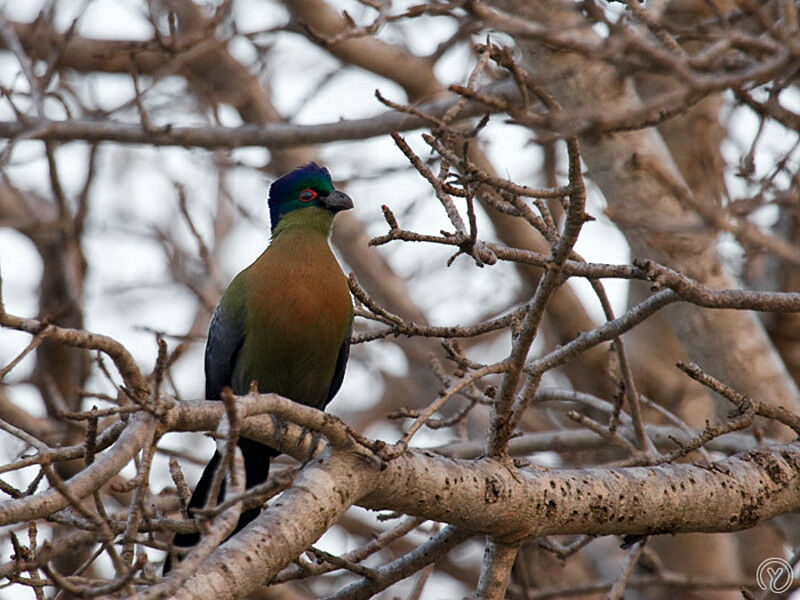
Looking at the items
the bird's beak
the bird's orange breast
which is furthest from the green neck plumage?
the bird's orange breast

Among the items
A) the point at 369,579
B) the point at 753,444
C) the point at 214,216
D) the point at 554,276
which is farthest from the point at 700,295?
the point at 214,216

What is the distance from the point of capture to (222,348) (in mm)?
4590

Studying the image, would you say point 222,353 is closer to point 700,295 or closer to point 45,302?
point 700,295

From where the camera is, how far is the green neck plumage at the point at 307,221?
193 inches

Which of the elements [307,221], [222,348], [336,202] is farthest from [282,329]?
[336,202]

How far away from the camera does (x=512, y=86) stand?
17.8 ft

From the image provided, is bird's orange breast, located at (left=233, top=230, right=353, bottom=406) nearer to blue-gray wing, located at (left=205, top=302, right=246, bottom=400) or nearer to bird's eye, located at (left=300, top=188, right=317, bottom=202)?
blue-gray wing, located at (left=205, top=302, right=246, bottom=400)

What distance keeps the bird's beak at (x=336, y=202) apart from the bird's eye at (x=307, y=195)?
4 cm

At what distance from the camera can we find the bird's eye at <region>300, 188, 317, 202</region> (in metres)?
5.07

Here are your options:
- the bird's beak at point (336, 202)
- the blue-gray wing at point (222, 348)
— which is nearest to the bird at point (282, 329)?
the blue-gray wing at point (222, 348)

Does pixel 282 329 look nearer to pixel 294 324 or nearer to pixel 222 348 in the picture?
pixel 294 324

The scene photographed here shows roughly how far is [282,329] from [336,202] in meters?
0.89

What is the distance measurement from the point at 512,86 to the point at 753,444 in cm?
218

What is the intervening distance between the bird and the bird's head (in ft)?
0.94
